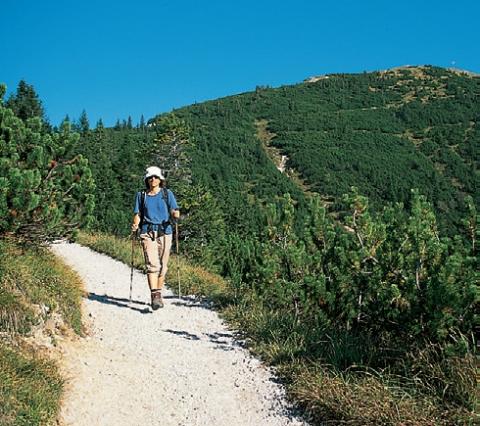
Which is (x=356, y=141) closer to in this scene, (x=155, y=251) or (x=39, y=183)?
(x=155, y=251)

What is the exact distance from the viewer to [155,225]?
7.37 m

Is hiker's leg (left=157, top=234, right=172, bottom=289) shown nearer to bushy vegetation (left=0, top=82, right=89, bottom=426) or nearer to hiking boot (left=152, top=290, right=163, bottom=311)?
hiking boot (left=152, top=290, right=163, bottom=311)

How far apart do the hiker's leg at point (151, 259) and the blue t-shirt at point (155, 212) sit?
156mm

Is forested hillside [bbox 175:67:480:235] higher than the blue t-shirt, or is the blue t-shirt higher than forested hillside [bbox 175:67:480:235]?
forested hillside [bbox 175:67:480:235]

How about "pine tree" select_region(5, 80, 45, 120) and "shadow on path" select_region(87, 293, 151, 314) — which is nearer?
"shadow on path" select_region(87, 293, 151, 314)

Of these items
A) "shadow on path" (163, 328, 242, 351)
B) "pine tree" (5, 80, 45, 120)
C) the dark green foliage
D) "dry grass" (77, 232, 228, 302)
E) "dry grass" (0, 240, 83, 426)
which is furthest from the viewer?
"pine tree" (5, 80, 45, 120)

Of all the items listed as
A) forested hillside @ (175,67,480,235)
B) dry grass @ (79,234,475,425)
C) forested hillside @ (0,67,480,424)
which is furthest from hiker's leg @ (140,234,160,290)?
forested hillside @ (175,67,480,235)

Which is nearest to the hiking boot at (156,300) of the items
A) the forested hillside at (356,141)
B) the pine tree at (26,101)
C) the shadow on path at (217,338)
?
the shadow on path at (217,338)

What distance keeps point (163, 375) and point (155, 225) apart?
2.77 meters

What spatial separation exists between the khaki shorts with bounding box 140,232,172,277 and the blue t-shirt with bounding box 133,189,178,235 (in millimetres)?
108

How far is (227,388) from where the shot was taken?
490 cm

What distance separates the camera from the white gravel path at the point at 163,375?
4.30 m

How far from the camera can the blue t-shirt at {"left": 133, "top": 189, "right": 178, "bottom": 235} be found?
24.1 feet

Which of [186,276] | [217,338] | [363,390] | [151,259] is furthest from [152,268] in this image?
[363,390]
